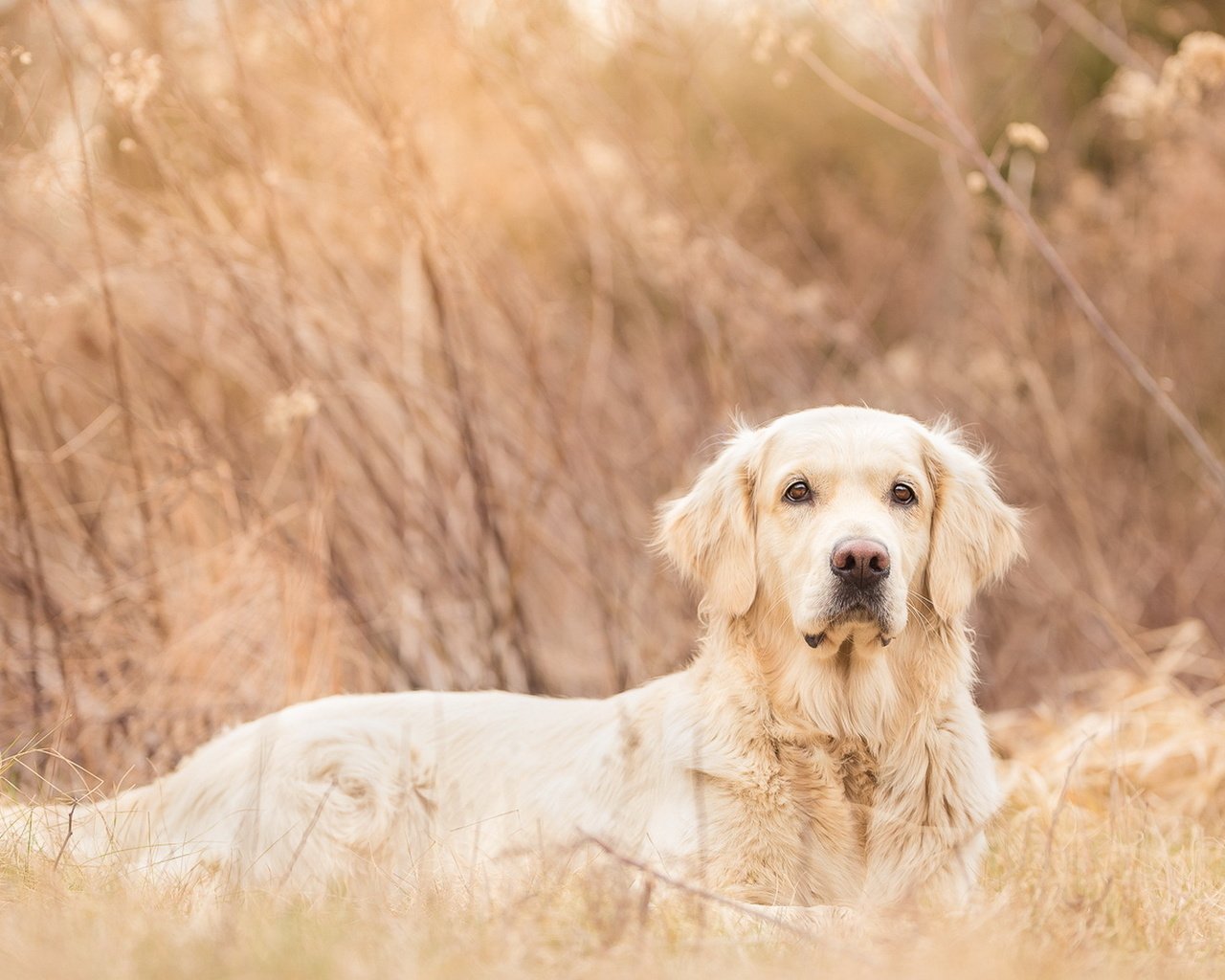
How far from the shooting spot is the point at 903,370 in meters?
5.75

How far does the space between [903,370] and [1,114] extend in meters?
3.68

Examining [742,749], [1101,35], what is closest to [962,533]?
[742,749]

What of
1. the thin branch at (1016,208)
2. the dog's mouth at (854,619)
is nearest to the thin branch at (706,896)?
the dog's mouth at (854,619)

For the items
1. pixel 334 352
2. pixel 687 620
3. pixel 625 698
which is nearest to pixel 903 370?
pixel 687 620

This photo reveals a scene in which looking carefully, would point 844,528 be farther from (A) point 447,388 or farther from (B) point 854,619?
(A) point 447,388

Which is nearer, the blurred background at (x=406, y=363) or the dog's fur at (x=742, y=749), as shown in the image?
the dog's fur at (x=742, y=749)

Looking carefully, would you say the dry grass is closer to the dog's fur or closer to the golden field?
the golden field

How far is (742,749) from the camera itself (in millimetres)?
2879

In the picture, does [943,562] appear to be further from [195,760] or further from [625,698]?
[195,760]

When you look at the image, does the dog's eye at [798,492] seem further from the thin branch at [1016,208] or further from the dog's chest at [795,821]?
the thin branch at [1016,208]

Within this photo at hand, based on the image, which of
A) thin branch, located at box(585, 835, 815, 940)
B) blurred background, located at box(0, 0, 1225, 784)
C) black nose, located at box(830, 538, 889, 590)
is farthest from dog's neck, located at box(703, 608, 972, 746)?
blurred background, located at box(0, 0, 1225, 784)

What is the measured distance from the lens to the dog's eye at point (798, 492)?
9.74 ft

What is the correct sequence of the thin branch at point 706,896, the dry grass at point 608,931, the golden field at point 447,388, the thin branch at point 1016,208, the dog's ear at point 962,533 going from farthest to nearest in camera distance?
the golden field at point 447,388
the thin branch at point 1016,208
the dog's ear at point 962,533
the thin branch at point 706,896
the dry grass at point 608,931

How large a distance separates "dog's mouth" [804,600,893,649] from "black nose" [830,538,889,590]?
5 cm
